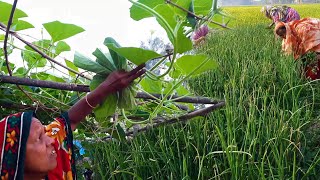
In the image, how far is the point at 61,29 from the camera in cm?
93

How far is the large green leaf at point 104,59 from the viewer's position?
0.72 metres

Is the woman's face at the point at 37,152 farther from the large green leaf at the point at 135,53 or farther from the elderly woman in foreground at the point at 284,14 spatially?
the elderly woman in foreground at the point at 284,14

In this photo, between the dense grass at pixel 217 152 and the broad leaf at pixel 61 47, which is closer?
the dense grass at pixel 217 152

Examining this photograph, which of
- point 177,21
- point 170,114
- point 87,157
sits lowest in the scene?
point 87,157

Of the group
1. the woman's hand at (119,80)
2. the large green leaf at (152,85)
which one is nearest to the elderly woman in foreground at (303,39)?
the large green leaf at (152,85)

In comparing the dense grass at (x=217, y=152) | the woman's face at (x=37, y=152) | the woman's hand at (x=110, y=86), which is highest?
the woman's hand at (x=110, y=86)

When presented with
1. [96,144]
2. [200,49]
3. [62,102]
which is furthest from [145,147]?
[200,49]

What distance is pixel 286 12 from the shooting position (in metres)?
3.81

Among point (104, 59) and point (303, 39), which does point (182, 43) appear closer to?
point (104, 59)

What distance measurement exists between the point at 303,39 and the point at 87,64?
6.61ft

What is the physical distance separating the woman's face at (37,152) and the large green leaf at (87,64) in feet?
0.38

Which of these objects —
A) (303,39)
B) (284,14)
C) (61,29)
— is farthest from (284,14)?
(61,29)

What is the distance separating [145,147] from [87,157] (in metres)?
0.26

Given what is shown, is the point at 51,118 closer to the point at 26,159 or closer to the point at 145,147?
the point at 145,147
